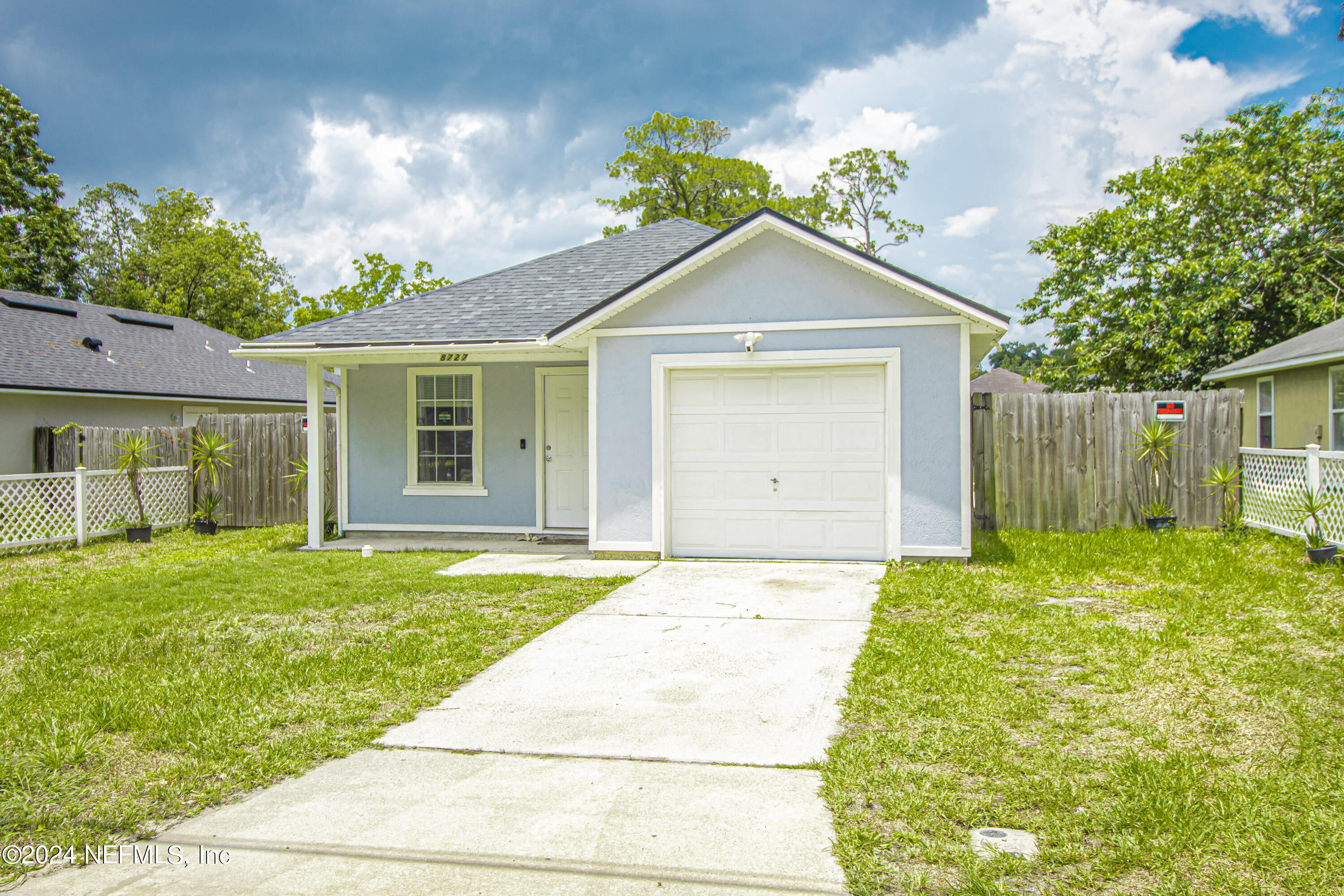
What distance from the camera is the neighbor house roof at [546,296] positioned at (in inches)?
358

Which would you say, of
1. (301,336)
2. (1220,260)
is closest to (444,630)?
(301,336)

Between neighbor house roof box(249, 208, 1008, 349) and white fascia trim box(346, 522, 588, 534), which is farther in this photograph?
white fascia trim box(346, 522, 588, 534)

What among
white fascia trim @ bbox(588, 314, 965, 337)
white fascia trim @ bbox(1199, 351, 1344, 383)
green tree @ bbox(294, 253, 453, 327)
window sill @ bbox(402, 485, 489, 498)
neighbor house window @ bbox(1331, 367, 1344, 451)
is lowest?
window sill @ bbox(402, 485, 489, 498)

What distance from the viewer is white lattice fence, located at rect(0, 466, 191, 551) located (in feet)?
38.0

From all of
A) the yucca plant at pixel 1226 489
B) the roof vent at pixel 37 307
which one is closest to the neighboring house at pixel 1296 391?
the yucca plant at pixel 1226 489

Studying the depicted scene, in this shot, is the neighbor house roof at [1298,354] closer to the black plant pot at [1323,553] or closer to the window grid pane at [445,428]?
the black plant pot at [1323,553]

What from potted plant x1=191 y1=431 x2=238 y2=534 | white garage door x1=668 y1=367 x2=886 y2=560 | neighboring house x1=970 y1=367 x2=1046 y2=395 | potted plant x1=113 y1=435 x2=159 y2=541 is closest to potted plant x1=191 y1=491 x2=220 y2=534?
potted plant x1=191 y1=431 x2=238 y2=534

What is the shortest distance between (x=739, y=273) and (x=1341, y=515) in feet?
22.9

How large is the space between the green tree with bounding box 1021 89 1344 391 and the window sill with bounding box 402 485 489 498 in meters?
15.7

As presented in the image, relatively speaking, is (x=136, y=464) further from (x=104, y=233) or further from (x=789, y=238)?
(x=104, y=233)

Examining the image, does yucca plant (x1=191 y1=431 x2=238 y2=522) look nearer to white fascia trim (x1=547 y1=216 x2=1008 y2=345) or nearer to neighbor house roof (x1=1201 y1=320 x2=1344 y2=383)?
white fascia trim (x1=547 y1=216 x2=1008 y2=345)

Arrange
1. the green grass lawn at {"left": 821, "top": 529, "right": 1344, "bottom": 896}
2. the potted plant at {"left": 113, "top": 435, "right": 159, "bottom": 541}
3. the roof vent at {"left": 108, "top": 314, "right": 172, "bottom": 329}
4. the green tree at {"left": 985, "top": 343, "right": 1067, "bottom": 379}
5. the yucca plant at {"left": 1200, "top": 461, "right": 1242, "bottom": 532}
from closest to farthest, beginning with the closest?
the green grass lawn at {"left": 821, "top": 529, "right": 1344, "bottom": 896}, the yucca plant at {"left": 1200, "top": 461, "right": 1242, "bottom": 532}, the potted plant at {"left": 113, "top": 435, "right": 159, "bottom": 541}, the roof vent at {"left": 108, "top": 314, "right": 172, "bottom": 329}, the green tree at {"left": 985, "top": 343, "right": 1067, "bottom": 379}

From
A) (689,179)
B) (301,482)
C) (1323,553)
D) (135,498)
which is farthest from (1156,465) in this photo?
(689,179)

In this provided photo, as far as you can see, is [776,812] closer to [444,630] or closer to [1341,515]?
[444,630]
